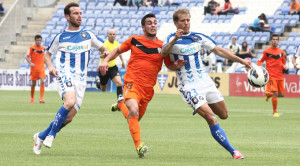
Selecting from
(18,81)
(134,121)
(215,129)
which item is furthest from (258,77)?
(18,81)

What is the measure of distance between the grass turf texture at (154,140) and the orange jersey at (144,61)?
3.52 feet

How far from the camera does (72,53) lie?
10.7 m

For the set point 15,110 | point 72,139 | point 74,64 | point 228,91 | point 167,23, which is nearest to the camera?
point 74,64

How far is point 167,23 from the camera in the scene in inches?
1561

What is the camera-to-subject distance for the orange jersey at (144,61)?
10.1 meters

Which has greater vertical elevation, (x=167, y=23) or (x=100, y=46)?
(x=100, y=46)

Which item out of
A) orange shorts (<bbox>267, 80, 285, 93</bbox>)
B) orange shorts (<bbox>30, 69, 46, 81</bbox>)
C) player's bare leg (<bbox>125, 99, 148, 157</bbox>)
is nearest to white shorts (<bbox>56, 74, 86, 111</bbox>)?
player's bare leg (<bbox>125, 99, 148, 157</bbox>)

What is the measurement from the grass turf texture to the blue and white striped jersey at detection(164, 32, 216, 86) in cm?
112

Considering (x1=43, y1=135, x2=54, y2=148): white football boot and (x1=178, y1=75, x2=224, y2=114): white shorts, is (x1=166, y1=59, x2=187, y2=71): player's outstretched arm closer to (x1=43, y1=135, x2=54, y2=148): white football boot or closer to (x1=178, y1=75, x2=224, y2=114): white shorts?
(x1=178, y1=75, x2=224, y2=114): white shorts

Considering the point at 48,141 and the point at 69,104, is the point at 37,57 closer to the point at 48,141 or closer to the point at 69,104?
the point at 69,104

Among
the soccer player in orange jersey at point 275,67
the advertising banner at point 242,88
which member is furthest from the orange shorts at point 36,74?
the advertising banner at point 242,88

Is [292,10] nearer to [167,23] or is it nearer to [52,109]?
[167,23]

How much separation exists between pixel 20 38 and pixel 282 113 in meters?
25.2

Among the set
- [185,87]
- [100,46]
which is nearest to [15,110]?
[100,46]
